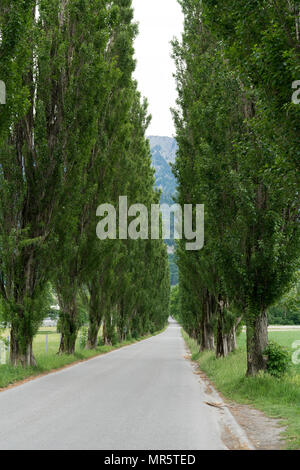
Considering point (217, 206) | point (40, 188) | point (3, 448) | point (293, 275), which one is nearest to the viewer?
point (3, 448)

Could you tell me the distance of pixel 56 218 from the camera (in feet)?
50.3

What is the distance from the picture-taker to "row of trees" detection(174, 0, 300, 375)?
676cm

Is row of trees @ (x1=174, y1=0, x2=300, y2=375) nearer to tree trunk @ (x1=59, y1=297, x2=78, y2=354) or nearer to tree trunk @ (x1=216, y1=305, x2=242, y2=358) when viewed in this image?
tree trunk @ (x1=216, y1=305, x2=242, y2=358)

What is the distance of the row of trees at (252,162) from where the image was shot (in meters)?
6.76

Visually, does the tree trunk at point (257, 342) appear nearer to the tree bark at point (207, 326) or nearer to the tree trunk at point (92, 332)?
the tree bark at point (207, 326)

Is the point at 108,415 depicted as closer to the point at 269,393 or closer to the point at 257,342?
the point at 269,393

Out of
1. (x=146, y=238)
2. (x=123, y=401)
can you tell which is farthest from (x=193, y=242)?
(x=146, y=238)

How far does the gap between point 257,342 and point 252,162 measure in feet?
15.8

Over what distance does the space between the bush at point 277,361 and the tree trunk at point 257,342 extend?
0.49 ft

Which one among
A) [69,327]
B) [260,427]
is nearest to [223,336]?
[69,327]

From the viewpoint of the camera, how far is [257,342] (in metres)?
11.6

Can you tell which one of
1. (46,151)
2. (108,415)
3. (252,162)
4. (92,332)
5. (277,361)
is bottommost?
(92,332)

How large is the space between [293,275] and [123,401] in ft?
17.9

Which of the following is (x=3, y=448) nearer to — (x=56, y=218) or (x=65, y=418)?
(x=65, y=418)
